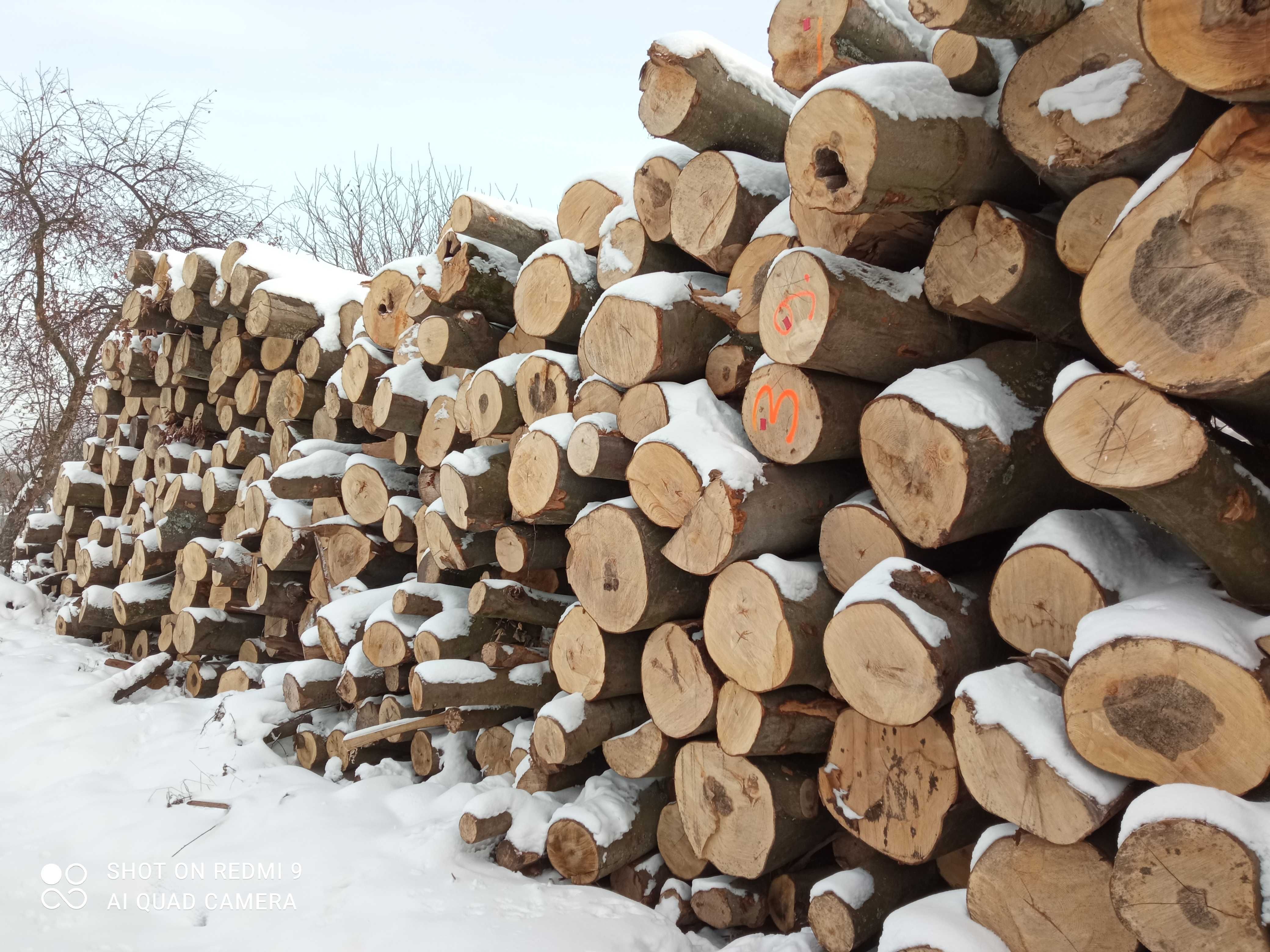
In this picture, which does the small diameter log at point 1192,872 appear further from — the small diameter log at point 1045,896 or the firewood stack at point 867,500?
the small diameter log at point 1045,896

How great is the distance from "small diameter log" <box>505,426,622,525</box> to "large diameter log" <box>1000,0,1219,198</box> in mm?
1650

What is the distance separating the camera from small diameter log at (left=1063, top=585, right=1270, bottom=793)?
152cm

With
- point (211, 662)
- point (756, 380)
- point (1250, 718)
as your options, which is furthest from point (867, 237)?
point (211, 662)

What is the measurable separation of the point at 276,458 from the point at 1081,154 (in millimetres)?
4402

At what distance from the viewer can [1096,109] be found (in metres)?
1.88

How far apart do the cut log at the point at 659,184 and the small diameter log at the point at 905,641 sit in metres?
1.48

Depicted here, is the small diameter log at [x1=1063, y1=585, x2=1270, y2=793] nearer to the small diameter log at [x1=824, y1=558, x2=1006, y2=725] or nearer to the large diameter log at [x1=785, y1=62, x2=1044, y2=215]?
the small diameter log at [x1=824, y1=558, x2=1006, y2=725]

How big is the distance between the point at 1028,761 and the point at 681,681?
1.12 m

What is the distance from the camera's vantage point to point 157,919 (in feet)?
8.68

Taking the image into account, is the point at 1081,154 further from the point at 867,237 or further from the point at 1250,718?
the point at 1250,718

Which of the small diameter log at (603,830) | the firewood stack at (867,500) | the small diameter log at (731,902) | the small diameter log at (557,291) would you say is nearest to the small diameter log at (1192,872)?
the firewood stack at (867,500)

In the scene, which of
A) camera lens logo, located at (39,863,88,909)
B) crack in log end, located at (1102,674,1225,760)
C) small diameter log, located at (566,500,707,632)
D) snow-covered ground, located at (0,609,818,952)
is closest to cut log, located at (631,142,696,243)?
small diameter log, located at (566,500,707,632)

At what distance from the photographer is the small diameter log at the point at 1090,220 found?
6.22 ft

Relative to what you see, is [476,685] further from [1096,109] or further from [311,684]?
[1096,109]
